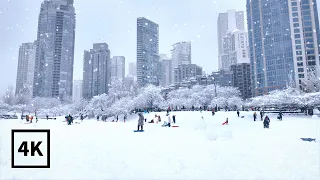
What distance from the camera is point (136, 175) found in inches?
226

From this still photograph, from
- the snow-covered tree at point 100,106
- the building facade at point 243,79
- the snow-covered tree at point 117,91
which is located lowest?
the snow-covered tree at point 100,106

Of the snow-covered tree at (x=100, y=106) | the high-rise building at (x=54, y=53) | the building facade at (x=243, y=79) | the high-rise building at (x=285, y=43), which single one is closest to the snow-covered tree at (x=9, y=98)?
the snow-covered tree at (x=100, y=106)

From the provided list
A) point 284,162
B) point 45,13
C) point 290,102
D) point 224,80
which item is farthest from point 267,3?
point 45,13

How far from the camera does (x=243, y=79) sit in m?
144

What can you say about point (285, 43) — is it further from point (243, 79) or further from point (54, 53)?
point (54, 53)

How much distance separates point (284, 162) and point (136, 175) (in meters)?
5.20

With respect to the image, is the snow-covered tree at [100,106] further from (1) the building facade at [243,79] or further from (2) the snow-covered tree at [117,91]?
(1) the building facade at [243,79]

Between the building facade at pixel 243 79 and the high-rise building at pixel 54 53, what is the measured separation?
127400 mm

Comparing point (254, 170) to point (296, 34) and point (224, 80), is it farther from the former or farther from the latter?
point (224, 80)

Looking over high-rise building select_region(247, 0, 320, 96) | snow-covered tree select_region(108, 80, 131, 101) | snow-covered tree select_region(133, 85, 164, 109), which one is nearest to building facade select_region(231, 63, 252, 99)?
high-rise building select_region(247, 0, 320, 96)

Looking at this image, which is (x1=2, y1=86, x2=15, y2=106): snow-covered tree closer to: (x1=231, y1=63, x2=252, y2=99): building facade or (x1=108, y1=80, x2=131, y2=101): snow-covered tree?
(x1=108, y1=80, x2=131, y2=101): snow-covered tree

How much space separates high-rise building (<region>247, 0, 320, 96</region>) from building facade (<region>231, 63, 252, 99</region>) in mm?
40608

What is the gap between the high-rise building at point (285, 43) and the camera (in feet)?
306

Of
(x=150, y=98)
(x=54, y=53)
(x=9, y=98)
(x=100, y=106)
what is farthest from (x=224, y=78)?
(x=54, y=53)
